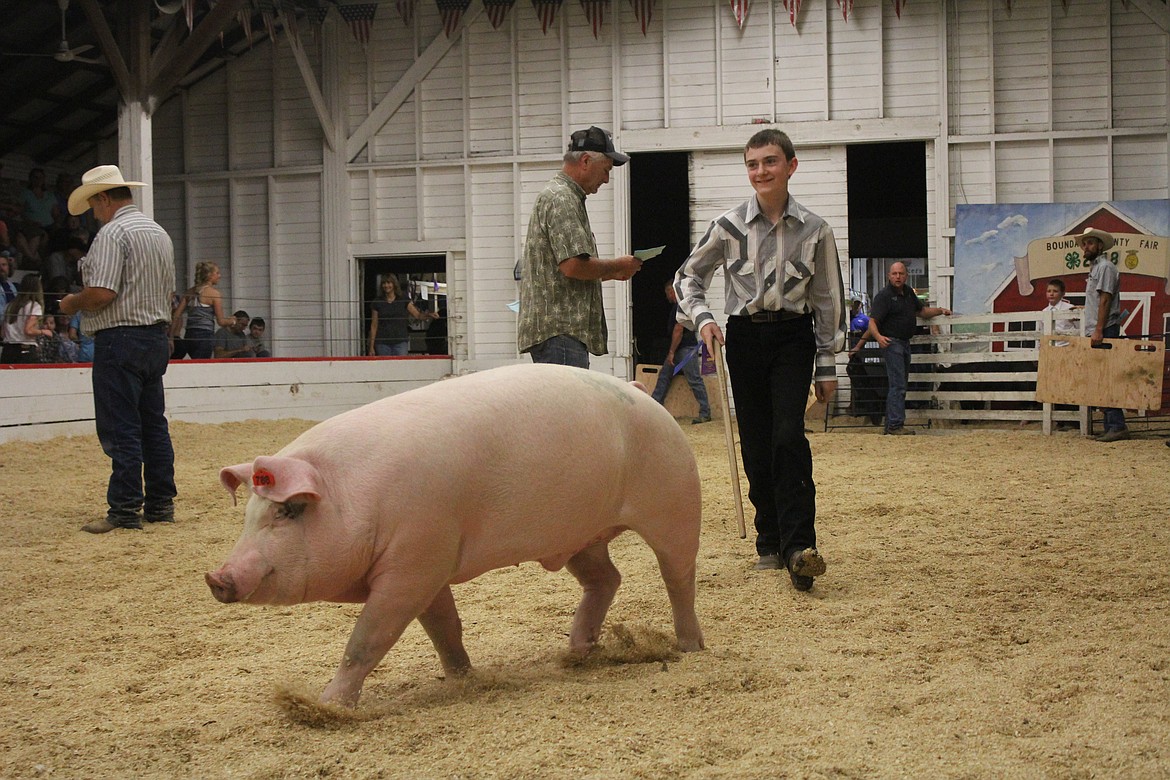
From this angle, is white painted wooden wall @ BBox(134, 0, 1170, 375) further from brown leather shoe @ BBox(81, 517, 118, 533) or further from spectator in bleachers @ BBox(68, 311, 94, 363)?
brown leather shoe @ BBox(81, 517, 118, 533)

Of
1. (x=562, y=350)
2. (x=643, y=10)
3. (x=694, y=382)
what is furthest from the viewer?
(x=643, y=10)

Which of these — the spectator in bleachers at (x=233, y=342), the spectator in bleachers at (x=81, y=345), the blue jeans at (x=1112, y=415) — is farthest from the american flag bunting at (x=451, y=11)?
the blue jeans at (x=1112, y=415)

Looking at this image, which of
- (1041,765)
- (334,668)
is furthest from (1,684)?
(1041,765)

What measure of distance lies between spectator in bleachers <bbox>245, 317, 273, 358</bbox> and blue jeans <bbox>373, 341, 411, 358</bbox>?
1429 millimetres

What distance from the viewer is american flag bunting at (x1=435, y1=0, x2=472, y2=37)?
14.1m

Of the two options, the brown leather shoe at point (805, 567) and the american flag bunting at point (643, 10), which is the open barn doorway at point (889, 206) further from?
the brown leather shoe at point (805, 567)

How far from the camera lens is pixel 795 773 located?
2156 millimetres

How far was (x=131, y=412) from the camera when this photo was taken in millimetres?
5551

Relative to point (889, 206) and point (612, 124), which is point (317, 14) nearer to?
point (612, 124)

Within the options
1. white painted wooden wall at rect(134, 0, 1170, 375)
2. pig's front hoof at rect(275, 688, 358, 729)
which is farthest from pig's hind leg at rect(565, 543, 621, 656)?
white painted wooden wall at rect(134, 0, 1170, 375)

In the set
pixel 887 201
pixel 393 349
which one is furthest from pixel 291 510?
pixel 887 201

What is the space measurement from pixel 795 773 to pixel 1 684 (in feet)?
7.58

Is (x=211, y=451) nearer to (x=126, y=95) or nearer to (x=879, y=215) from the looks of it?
(x=126, y=95)

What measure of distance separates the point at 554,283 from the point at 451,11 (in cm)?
1095
